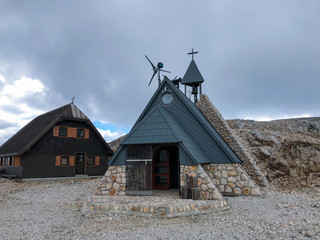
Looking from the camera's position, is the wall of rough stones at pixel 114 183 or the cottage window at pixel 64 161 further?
the cottage window at pixel 64 161

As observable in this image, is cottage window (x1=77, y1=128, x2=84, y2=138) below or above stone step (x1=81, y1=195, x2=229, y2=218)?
above

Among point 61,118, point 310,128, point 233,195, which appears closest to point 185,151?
point 233,195

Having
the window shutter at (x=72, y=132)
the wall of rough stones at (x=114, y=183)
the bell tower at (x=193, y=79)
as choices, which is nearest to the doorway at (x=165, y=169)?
the wall of rough stones at (x=114, y=183)

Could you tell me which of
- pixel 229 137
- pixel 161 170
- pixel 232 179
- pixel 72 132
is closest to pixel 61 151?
pixel 72 132

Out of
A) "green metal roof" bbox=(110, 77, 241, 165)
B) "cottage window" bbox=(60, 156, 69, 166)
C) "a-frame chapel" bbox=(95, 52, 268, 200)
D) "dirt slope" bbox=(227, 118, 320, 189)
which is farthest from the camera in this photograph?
"cottage window" bbox=(60, 156, 69, 166)

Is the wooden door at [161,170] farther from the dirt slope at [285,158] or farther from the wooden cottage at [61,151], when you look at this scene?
the wooden cottage at [61,151]

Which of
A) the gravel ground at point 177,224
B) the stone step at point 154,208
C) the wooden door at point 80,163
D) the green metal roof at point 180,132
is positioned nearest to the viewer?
the gravel ground at point 177,224

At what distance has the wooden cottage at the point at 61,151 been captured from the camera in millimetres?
18516

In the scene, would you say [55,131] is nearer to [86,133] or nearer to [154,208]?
[86,133]

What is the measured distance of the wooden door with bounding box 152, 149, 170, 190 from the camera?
11906 mm

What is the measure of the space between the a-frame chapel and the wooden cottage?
11041 millimetres

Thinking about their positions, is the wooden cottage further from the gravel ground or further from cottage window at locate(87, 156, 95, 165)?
the gravel ground

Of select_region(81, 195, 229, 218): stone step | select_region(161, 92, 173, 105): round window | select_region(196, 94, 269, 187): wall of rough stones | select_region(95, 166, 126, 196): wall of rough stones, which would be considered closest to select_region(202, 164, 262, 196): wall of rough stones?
select_region(196, 94, 269, 187): wall of rough stones

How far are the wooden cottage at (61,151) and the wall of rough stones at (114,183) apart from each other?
425 inches
